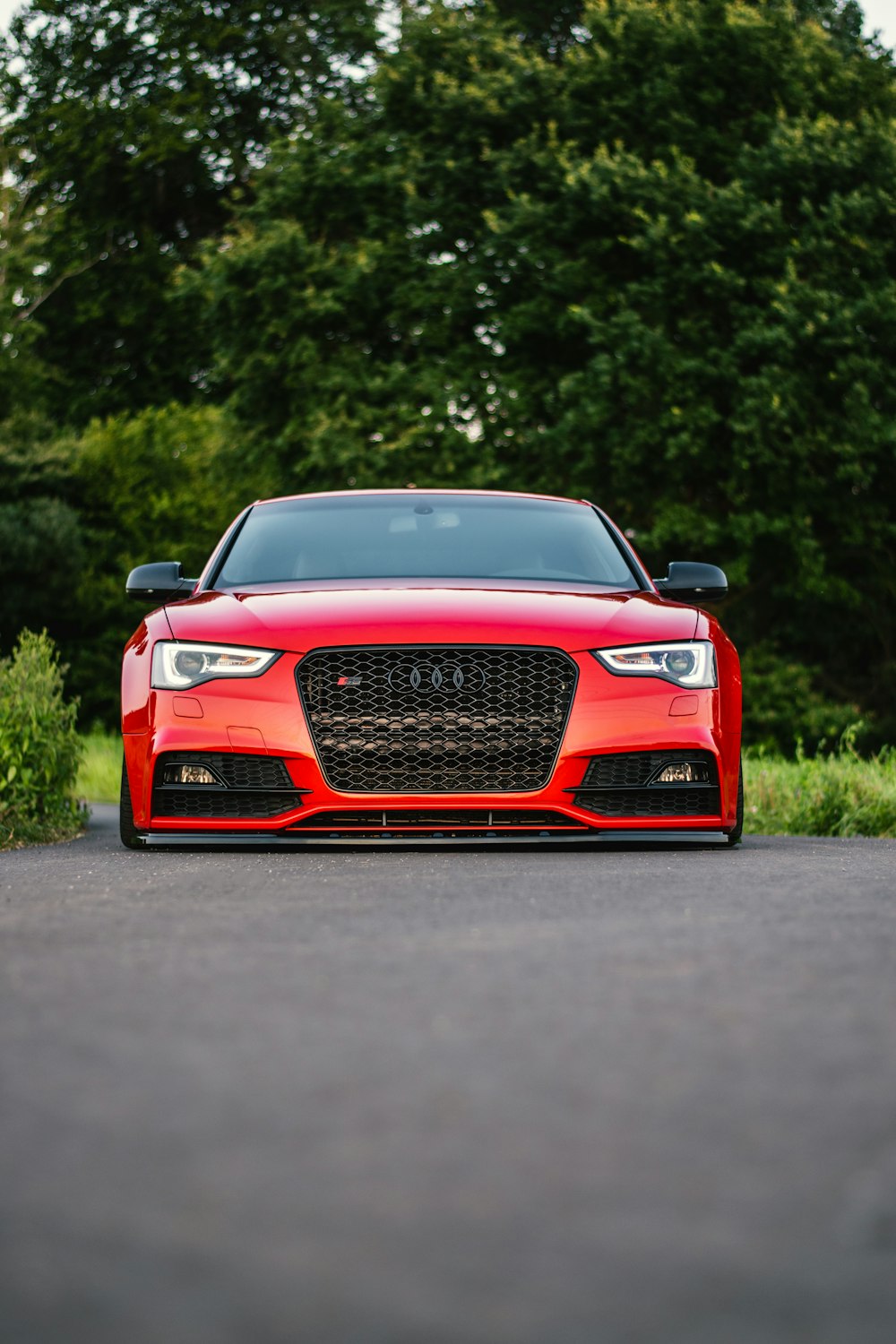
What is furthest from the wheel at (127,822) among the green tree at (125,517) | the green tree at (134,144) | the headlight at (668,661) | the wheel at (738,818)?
the green tree at (125,517)

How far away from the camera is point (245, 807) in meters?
7.07

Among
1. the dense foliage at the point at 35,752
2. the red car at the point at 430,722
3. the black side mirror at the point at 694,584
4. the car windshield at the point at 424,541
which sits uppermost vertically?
the car windshield at the point at 424,541

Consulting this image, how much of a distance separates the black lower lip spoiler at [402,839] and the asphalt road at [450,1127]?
2213mm

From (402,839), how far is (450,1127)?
14.8 feet

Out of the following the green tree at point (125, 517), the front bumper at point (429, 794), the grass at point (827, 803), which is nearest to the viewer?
the front bumper at point (429, 794)

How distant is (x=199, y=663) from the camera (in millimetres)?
7172

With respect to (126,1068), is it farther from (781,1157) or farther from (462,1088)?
(781,1157)

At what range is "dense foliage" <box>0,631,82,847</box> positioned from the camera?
903cm

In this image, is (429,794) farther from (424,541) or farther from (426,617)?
(424,541)

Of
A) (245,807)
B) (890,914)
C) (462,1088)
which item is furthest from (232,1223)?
(245,807)

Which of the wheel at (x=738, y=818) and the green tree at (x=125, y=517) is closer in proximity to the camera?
the wheel at (x=738, y=818)

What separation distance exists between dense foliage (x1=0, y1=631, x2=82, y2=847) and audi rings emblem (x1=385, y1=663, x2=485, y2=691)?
2562 millimetres

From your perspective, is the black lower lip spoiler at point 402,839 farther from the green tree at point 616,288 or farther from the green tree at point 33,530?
the green tree at point 33,530

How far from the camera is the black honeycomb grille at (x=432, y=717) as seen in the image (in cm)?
697
